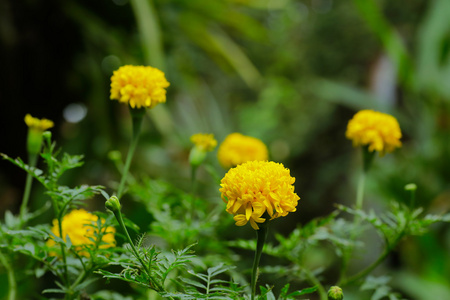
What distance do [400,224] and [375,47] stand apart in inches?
97.0

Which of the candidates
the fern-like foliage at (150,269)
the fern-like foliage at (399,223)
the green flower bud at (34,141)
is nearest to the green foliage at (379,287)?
the fern-like foliage at (399,223)

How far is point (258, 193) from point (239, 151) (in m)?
0.21

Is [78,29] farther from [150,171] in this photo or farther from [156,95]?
[156,95]

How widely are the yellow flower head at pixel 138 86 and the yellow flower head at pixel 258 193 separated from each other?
10 centimetres

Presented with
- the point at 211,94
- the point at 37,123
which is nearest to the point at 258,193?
the point at 37,123

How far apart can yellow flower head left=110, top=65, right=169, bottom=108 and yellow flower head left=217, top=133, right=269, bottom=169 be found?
0.14 metres

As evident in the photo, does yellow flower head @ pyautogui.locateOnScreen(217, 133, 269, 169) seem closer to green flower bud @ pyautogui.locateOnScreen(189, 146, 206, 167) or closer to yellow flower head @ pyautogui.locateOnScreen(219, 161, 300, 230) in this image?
green flower bud @ pyautogui.locateOnScreen(189, 146, 206, 167)

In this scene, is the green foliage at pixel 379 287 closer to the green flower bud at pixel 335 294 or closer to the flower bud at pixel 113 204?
the green flower bud at pixel 335 294

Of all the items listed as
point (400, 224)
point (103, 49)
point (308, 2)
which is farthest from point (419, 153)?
point (308, 2)

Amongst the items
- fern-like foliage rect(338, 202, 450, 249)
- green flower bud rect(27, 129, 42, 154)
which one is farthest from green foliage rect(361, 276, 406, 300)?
green flower bud rect(27, 129, 42, 154)

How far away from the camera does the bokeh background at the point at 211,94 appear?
109cm

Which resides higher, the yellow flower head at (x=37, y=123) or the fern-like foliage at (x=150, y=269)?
the yellow flower head at (x=37, y=123)

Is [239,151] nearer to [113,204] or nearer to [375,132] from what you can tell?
[375,132]

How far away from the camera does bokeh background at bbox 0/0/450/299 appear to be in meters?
1.09
